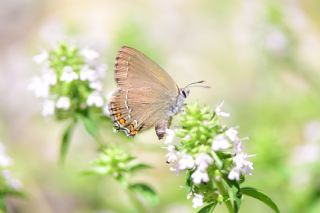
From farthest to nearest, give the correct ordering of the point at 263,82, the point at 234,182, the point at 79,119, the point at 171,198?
the point at 263,82 < the point at 171,198 < the point at 79,119 < the point at 234,182

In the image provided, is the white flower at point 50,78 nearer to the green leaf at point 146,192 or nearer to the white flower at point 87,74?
the white flower at point 87,74

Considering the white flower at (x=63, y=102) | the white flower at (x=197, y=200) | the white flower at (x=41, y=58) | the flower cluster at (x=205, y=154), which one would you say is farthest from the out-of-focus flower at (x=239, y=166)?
the white flower at (x=41, y=58)

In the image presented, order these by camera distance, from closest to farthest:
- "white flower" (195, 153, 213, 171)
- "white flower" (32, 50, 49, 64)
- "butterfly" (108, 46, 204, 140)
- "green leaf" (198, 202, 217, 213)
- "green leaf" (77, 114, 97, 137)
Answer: "white flower" (195, 153, 213, 171) < "green leaf" (198, 202, 217, 213) < "butterfly" (108, 46, 204, 140) < "green leaf" (77, 114, 97, 137) < "white flower" (32, 50, 49, 64)

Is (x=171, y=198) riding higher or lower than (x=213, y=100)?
lower

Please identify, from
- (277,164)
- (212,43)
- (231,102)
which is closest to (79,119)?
(277,164)

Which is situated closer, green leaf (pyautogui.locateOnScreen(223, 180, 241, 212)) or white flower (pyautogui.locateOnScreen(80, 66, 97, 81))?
green leaf (pyautogui.locateOnScreen(223, 180, 241, 212))

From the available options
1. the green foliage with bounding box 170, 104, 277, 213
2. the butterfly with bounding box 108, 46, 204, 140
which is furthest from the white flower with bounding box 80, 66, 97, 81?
the green foliage with bounding box 170, 104, 277, 213

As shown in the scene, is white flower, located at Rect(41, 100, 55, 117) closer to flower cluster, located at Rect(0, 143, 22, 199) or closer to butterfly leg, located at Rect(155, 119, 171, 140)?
flower cluster, located at Rect(0, 143, 22, 199)

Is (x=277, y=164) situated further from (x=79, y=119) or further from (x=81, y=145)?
(x=81, y=145)

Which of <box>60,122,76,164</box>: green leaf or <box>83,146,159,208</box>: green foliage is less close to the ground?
<box>60,122,76,164</box>: green leaf
